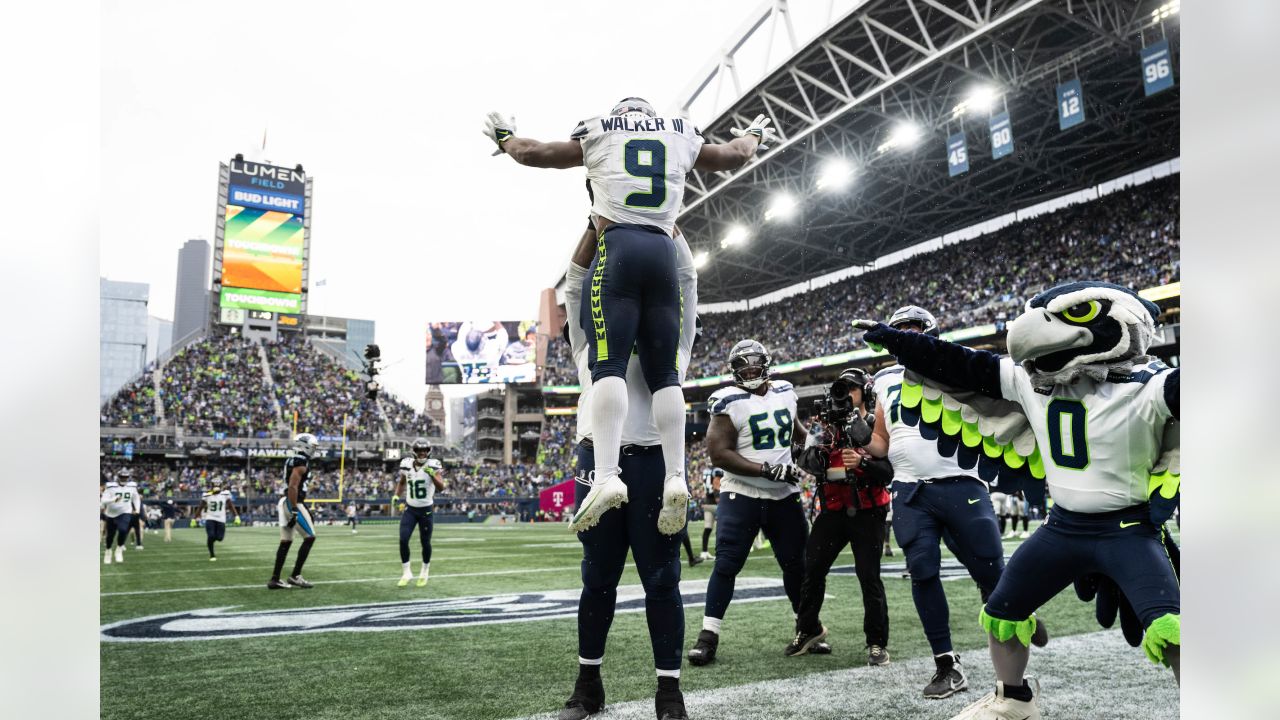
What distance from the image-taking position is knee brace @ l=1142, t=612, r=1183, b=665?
2168 millimetres

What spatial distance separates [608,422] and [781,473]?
2059 millimetres

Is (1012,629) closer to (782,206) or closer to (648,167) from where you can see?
(648,167)

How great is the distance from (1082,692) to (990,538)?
2.41 ft

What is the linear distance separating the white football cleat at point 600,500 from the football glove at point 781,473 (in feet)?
6.59

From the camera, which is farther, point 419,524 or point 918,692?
point 419,524

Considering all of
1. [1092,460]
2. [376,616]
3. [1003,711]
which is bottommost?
[376,616]

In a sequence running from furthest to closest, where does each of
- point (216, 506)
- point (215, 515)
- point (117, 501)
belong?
point (216, 506) < point (215, 515) < point (117, 501)

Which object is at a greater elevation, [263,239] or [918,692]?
[263,239]

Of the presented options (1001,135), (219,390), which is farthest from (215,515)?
(219,390)

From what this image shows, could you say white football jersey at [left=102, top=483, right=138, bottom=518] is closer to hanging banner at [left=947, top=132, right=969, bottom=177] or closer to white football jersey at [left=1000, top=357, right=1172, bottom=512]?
white football jersey at [left=1000, top=357, right=1172, bottom=512]

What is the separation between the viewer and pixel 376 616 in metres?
6.45

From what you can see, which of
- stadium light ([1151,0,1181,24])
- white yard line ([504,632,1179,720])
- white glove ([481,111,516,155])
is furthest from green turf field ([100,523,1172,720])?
stadium light ([1151,0,1181,24])

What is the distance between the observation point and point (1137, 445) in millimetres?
2375

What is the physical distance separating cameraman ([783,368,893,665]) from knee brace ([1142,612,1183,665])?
7.26ft
